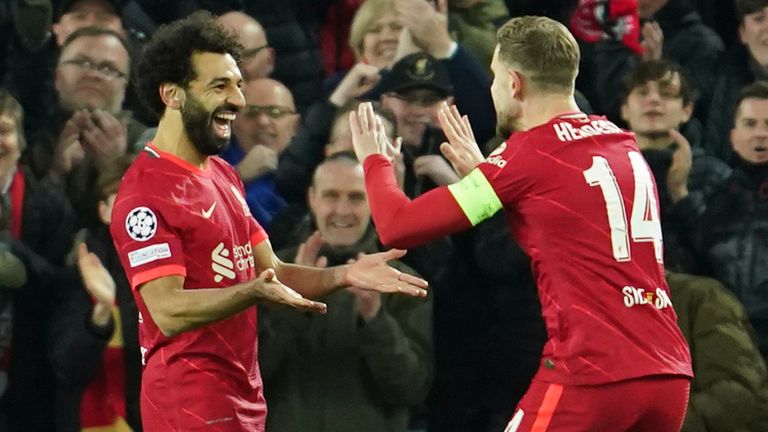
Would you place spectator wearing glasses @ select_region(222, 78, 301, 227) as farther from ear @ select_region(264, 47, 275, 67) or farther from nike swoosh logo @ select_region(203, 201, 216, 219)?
nike swoosh logo @ select_region(203, 201, 216, 219)

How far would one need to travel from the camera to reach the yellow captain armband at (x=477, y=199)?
4.93 metres

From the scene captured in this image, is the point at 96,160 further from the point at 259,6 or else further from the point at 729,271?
the point at 729,271

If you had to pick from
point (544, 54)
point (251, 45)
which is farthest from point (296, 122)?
point (544, 54)

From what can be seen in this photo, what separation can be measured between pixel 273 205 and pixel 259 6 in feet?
4.73

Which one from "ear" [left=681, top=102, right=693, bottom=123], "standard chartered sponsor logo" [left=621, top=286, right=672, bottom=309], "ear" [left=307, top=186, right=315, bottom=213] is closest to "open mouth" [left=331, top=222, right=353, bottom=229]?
"ear" [left=307, top=186, right=315, bottom=213]

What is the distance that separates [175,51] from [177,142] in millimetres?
282

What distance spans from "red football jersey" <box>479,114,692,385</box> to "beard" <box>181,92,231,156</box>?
0.86 m

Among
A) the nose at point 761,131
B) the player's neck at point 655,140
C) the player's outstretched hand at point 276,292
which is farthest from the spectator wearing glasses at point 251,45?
the player's outstretched hand at point 276,292

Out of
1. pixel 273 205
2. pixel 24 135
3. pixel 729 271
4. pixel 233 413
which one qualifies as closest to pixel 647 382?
pixel 233 413

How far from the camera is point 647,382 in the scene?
4.85 metres

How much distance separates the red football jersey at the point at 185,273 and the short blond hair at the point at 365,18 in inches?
110

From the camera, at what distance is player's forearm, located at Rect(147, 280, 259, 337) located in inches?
192

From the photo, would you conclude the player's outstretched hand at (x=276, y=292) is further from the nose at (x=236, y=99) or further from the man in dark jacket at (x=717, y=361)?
the man in dark jacket at (x=717, y=361)

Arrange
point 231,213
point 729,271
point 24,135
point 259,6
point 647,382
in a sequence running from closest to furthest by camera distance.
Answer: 1. point 647,382
2. point 231,213
3. point 729,271
4. point 24,135
5. point 259,6
